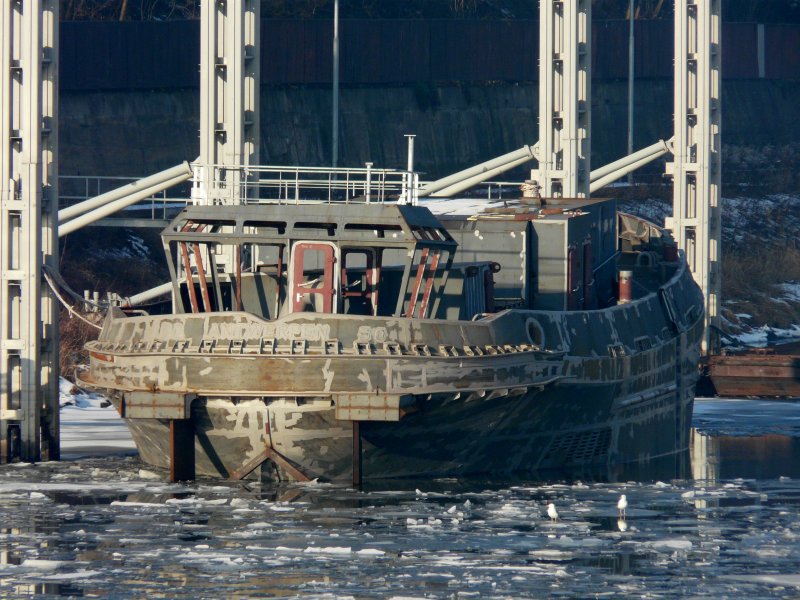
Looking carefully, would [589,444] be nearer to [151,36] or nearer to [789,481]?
[789,481]

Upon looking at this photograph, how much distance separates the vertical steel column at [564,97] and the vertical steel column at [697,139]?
7.71m

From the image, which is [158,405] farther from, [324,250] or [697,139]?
[697,139]

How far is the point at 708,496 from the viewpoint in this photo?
24188mm

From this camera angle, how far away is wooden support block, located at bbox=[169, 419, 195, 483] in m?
23.9

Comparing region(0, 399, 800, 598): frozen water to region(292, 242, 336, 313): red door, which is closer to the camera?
region(0, 399, 800, 598): frozen water

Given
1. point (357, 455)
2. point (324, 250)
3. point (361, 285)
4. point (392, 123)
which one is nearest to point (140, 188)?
point (361, 285)

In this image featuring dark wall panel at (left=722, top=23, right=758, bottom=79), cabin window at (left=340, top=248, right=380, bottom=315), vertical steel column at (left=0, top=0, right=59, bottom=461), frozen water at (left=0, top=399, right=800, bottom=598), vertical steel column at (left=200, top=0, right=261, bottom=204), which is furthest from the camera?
dark wall panel at (left=722, top=23, right=758, bottom=79)

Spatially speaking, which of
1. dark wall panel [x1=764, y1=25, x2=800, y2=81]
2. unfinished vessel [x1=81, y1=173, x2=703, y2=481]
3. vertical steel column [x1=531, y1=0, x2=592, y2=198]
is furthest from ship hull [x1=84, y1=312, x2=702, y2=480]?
dark wall panel [x1=764, y1=25, x2=800, y2=81]

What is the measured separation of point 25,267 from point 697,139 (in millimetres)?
25170

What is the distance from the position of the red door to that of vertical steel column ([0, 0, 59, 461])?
14.0ft

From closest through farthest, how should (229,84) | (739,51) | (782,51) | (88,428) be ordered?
1. (88,428)
2. (229,84)
3. (739,51)
4. (782,51)

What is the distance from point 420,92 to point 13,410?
4337cm

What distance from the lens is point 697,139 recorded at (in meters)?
47.3

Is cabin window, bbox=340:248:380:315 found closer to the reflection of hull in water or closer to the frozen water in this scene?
the frozen water
